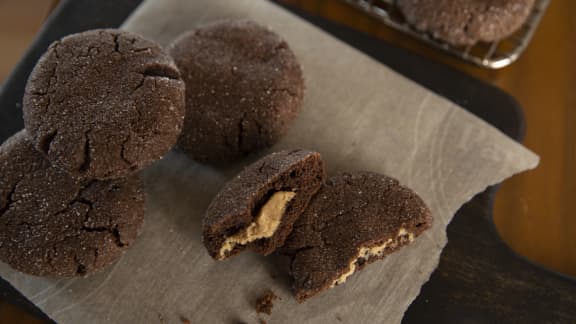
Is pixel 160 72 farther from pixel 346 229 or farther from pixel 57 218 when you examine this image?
pixel 346 229

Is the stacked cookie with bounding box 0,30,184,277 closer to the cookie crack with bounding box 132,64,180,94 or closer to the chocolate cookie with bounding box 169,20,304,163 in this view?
the cookie crack with bounding box 132,64,180,94

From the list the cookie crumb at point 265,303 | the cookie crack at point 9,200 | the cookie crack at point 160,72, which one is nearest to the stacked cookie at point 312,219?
the cookie crumb at point 265,303

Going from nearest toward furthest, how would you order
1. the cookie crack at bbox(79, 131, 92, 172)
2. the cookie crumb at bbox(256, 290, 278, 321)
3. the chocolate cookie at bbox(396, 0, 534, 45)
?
the cookie crack at bbox(79, 131, 92, 172) → the cookie crumb at bbox(256, 290, 278, 321) → the chocolate cookie at bbox(396, 0, 534, 45)

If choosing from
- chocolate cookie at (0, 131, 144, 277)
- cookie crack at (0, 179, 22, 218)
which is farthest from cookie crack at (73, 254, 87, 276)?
cookie crack at (0, 179, 22, 218)

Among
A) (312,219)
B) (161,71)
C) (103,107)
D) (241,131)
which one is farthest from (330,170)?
(103,107)

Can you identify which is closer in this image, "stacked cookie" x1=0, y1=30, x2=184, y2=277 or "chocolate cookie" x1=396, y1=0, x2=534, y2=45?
"stacked cookie" x1=0, y1=30, x2=184, y2=277

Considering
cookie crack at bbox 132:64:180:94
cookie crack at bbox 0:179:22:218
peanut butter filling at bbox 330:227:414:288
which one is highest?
cookie crack at bbox 132:64:180:94

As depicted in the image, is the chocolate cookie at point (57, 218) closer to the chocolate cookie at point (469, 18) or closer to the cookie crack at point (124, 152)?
the cookie crack at point (124, 152)
